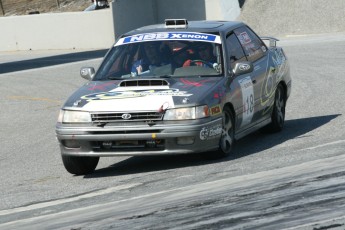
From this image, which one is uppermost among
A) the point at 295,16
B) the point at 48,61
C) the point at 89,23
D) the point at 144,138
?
the point at 144,138

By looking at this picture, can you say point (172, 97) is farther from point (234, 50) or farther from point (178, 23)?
point (178, 23)

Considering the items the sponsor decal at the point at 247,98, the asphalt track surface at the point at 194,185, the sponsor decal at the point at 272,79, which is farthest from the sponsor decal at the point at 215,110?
the sponsor decal at the point at 272,79

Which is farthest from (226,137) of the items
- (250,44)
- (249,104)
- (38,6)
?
(38,6)

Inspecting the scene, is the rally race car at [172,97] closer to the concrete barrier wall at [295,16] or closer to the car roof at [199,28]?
the car roof at [199,28]

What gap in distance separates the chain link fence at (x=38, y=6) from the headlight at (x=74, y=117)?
36.3 m

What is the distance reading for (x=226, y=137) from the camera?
10.5 meters

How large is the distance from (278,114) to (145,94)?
2.95m

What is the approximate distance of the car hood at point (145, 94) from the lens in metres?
9.99

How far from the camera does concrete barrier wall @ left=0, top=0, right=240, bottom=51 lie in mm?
37375

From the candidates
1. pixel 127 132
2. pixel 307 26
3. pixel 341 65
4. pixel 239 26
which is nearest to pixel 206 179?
pixel 127 132

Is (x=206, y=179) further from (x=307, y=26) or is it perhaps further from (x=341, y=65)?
(x=307, y=26)

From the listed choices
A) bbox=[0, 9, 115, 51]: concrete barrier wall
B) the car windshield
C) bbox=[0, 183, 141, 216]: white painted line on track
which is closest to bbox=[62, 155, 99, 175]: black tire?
the car windshield

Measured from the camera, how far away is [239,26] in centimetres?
1223

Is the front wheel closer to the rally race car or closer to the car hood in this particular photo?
the rally race car
